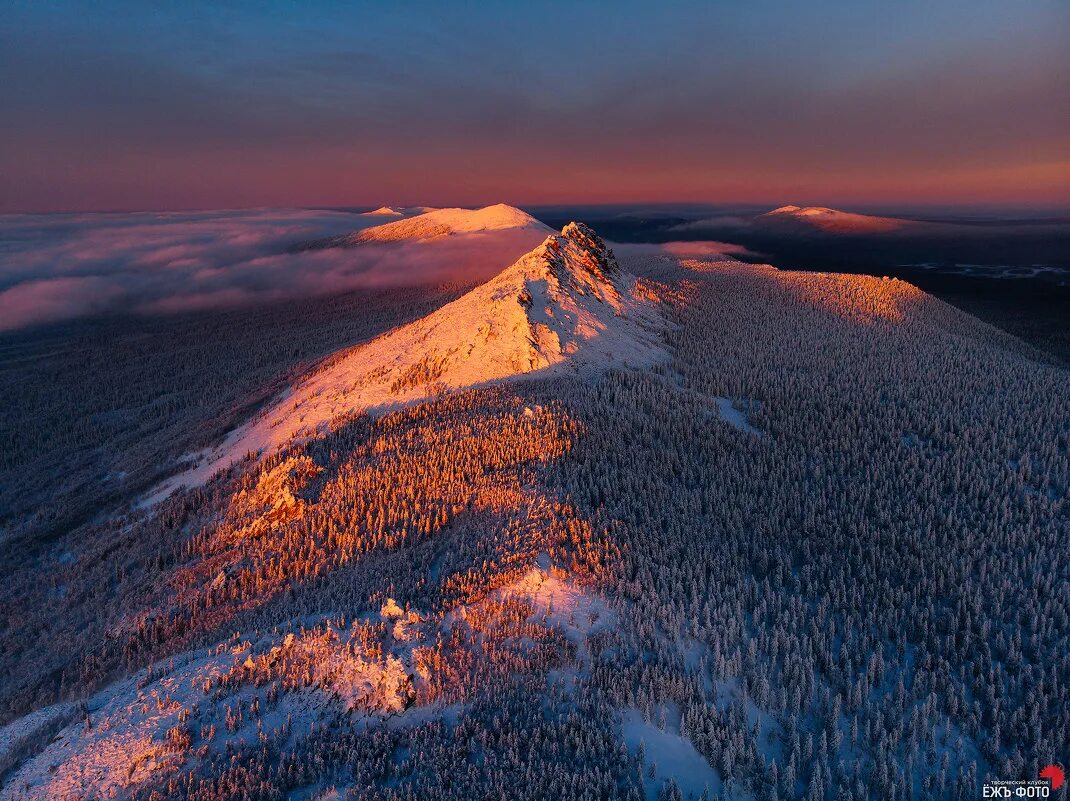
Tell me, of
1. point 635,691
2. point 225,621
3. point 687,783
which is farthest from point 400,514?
point 687,783

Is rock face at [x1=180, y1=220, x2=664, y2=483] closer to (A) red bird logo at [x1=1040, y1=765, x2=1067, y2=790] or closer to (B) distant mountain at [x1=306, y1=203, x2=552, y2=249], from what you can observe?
(A) red bird logo at [x1=1040, y1=765, x2=1067, y2=790]

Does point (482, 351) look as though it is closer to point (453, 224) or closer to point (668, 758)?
point (668, 758)

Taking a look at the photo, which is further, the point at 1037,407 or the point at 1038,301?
the point at 1038,301

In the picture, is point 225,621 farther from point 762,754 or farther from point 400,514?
point 762,754

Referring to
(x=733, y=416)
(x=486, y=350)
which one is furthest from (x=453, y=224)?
(x=733, y=416)

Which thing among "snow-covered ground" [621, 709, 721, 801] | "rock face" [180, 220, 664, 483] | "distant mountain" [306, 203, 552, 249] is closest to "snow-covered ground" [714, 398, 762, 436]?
"rock face" [180, 220, 664, 483]
